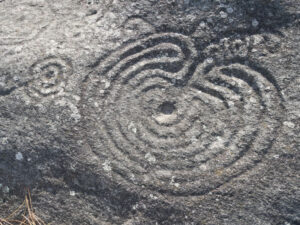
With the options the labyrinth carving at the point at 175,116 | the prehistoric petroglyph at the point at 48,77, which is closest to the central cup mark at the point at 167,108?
the labyrinth carving at the point at 175,116

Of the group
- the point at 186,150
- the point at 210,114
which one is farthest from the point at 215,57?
the point at 186,150

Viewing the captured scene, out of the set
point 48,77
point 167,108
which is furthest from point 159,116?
point 48,77

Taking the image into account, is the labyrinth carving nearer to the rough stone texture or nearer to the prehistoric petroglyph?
the rough stone texture

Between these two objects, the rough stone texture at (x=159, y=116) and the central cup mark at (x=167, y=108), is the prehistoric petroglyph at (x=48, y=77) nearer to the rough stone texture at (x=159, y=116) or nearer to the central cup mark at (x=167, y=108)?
the rough stone texture at (x=159, y=116)

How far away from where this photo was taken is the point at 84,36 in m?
2.60

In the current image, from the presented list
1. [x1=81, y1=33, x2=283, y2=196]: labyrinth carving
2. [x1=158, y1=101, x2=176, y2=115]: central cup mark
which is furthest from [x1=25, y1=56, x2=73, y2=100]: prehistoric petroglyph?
[x1=158, y1=101, x2=176, y2=115]: central cup mark

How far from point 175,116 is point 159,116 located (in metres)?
0.10

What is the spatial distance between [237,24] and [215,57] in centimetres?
26

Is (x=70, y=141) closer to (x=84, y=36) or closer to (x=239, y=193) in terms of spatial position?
(x=84, y=36)

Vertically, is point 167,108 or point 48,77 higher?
point 167,108

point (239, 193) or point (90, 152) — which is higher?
point (239, 193)

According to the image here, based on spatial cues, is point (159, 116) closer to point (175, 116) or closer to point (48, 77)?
point (175, 116)

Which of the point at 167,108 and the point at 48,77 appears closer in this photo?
the point at 167,108

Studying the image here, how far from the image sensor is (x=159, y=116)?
2.36 metres
